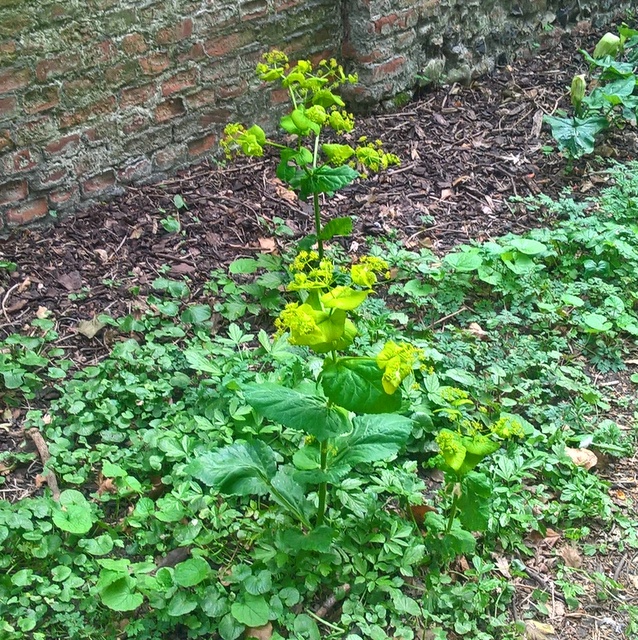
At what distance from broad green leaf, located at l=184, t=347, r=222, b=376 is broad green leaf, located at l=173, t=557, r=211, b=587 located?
2.65 feet

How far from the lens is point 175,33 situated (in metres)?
4.03

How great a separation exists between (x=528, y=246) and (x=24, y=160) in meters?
2.50

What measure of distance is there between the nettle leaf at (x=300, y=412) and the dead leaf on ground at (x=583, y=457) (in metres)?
1.09

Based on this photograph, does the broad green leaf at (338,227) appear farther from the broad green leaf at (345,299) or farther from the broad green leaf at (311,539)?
the broad green leaf at (311,539)

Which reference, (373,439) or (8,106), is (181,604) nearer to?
(373,439)

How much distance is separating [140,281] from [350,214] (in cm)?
123

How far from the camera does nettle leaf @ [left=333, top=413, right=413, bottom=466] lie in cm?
228

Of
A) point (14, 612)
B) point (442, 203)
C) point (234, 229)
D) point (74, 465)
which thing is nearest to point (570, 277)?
point (442, 203)

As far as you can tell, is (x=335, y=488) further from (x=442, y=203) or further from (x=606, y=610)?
(x=442, y=203)

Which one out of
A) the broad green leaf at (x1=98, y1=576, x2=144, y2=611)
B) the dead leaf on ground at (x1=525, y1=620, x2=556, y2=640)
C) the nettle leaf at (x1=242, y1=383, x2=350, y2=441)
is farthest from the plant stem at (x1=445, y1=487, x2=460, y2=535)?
the broad green leaf at (x1=98, y1=576, x2=144, y2=611)

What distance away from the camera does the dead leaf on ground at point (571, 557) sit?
2543 mm

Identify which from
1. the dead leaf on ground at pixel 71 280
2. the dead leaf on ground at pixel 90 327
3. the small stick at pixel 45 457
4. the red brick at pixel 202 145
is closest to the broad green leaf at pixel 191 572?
the small stick at pixel 45 457

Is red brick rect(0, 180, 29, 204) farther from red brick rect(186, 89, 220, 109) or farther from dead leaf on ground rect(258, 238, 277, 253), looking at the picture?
dead leaf on ground rect(258, 238, 277, 253)

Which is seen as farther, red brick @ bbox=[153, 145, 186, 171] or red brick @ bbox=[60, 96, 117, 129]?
red brick @ bbox=[153, 145, 186, 171]
